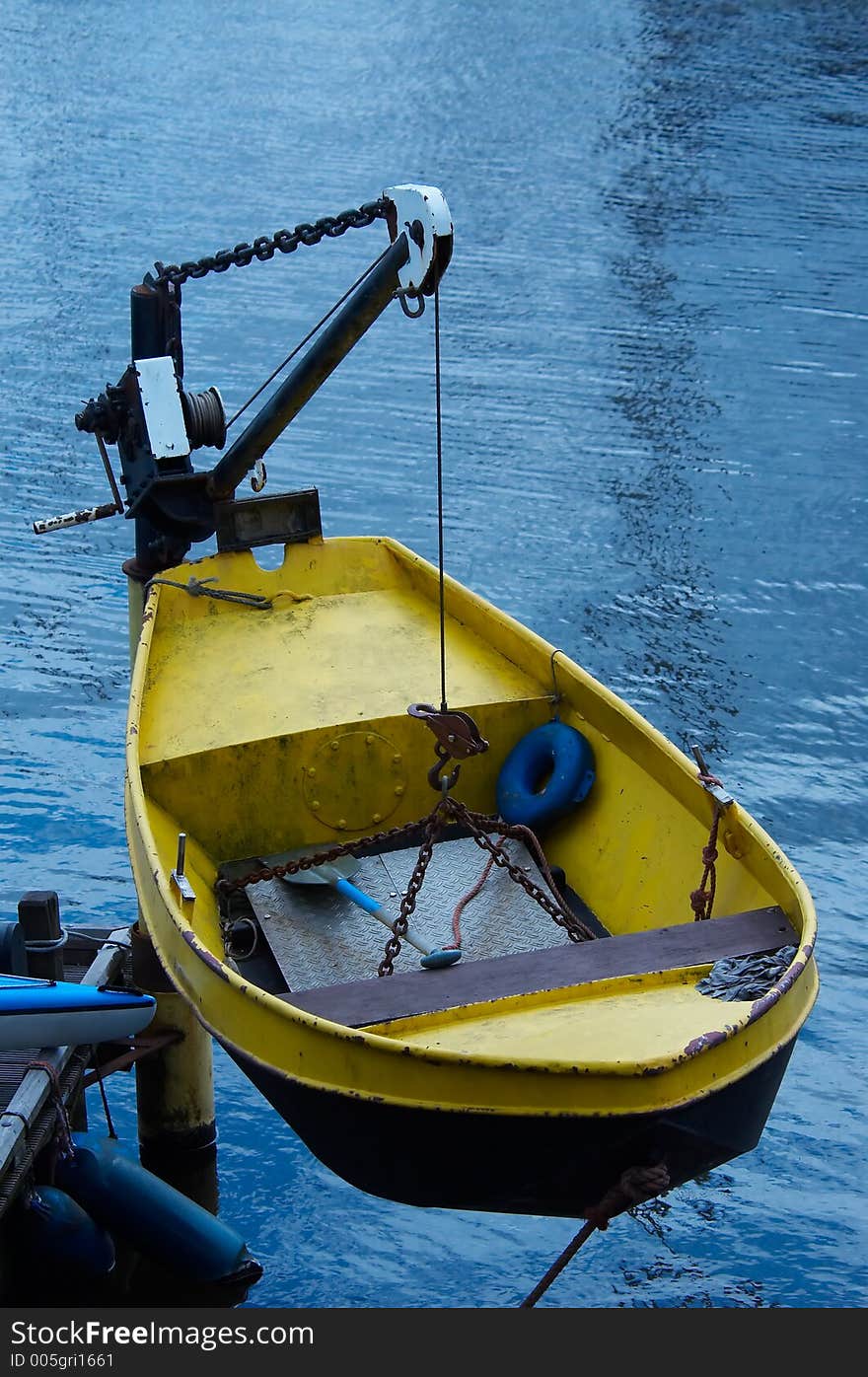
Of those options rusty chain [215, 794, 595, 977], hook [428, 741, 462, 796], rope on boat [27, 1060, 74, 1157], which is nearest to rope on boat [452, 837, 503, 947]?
rusty chain [215, 794, 595, 977]

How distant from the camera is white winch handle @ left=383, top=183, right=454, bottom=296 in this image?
7.88m

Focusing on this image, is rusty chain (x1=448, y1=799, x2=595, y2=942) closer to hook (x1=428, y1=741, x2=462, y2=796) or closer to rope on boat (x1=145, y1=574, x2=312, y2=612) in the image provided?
hook (x1=428, y1=741, x2=462, y2=796)

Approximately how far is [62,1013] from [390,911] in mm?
1708

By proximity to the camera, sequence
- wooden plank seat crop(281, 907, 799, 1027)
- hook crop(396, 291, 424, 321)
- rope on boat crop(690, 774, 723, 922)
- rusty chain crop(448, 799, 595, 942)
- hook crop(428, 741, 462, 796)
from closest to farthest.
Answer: wooden plank seat crop(281, 907, 799, 1027), rope on boat crop(690, 774, 723, 922), rusty chain crop(448, 799, 595, 942), hook crop(428, 741, 462, 796), hook crop(396, 291, 424, 321)

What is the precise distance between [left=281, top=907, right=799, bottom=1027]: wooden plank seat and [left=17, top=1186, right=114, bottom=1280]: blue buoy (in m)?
2.72

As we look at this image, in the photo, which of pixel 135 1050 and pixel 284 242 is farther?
pixel 135 1050

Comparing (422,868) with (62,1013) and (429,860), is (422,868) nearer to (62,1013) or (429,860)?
(429,860)

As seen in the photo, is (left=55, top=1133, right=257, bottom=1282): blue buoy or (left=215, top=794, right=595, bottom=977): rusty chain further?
(left=55, top=1133, right=257, bottom=1282): blue buoy

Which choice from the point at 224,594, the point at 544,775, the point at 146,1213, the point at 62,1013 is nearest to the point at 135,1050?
the point at 146,1213

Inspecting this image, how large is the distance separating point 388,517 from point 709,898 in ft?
37.2

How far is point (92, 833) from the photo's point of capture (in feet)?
44.4

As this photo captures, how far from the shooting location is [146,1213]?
8711mm

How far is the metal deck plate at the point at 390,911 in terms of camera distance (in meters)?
8.01
